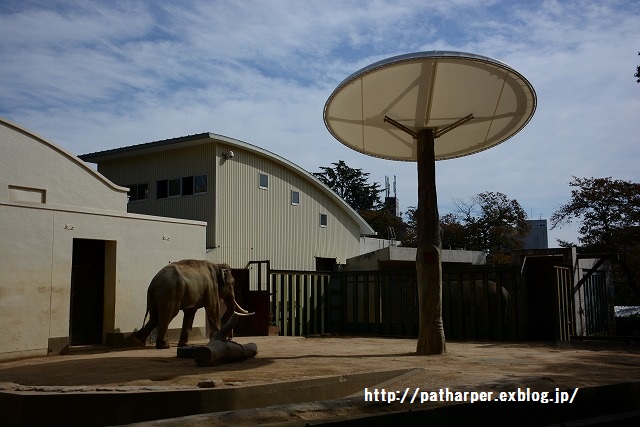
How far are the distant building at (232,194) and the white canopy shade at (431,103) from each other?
10440 millimetres

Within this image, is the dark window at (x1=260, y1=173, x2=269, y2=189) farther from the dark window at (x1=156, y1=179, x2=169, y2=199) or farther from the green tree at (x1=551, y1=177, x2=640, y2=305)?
the green tree at (x1=551, y1=177, x2=640, y2=305)

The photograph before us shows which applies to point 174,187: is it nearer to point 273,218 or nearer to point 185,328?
point 273,218

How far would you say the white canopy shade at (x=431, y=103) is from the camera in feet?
41.1

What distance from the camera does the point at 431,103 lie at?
1398 cm

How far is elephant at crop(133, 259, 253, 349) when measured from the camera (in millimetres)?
14453

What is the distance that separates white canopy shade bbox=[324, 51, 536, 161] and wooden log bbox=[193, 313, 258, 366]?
17.6 feet

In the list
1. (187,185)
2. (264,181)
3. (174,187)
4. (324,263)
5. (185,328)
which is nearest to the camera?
(185,328)

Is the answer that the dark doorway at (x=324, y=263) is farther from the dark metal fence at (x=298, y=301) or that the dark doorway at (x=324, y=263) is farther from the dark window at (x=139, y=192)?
the dark metal fence at (x=298, y=301)

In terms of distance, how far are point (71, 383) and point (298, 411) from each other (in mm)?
4230

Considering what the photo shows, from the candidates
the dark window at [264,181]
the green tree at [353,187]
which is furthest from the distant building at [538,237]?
the dark window at [264,181]

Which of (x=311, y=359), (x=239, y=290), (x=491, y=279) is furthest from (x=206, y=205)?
(x=311, y=359)

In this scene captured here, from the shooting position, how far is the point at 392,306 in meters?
20.9

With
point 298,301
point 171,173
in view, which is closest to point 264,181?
point 171,173

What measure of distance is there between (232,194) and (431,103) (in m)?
13.5
